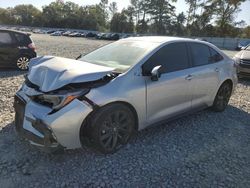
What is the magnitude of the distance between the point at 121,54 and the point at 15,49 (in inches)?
249

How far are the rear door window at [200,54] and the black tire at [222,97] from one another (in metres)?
0.80

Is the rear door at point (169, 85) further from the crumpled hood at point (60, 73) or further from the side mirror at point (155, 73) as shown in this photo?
the crumpled hood at point (60, 73)

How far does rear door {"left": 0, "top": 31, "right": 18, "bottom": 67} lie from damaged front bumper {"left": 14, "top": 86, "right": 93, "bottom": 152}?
6670 mm

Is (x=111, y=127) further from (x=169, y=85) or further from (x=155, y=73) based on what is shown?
(x=169, y=85)

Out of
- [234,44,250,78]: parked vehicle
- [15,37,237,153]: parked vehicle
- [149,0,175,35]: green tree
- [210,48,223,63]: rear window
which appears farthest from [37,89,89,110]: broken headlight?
[149,0,175,35]: green tree

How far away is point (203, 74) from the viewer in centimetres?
518

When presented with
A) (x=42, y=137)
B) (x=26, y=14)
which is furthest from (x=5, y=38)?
(x=26, y=14)

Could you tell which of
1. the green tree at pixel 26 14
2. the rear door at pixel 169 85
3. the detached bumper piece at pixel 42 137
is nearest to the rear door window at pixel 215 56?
the rear door at pixel 169 85

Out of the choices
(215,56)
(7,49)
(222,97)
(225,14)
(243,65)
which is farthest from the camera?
(225,14)

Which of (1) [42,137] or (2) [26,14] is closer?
(1) [42,137]

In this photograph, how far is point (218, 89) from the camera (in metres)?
5.77

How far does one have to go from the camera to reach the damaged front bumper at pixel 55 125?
11.1ft

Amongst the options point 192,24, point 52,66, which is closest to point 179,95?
point 52,66

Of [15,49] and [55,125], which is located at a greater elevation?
[15,49]
